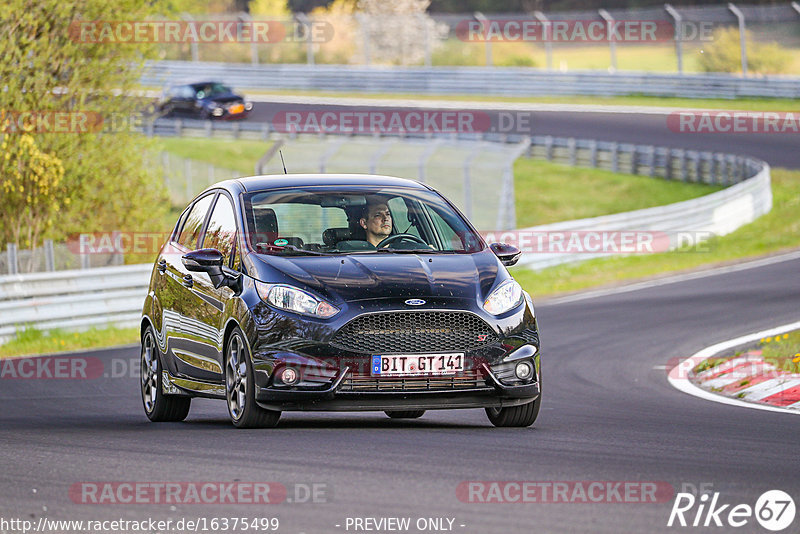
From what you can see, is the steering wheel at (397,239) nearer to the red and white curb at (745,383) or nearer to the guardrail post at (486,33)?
the red and white curb at (745,383)

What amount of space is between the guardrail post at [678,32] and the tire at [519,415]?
3533cm

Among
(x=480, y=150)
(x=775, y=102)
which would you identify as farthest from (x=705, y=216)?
(x=775, y=102)

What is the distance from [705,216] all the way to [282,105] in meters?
27.0

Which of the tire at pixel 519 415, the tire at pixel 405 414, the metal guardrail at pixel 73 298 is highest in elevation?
the tire at pixel 519 415

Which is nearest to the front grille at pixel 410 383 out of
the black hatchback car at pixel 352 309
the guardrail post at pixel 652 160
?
the black hatchback car at pixel 352 309

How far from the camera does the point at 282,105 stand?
170 ft

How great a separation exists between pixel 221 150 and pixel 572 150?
1147cm

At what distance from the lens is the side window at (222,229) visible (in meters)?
9.44

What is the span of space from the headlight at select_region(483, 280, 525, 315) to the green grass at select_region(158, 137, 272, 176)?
108 feet

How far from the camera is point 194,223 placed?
34.4 ft

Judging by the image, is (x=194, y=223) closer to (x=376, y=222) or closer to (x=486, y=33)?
(x=376, y=222)

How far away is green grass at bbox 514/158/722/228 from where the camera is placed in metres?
35.6

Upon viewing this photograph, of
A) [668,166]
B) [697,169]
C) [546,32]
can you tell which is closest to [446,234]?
[697,169]

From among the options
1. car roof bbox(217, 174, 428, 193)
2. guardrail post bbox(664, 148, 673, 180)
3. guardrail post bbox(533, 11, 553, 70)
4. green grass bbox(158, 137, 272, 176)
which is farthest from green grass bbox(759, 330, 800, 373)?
guardrail post bbox(533, 11, 553, 70)
